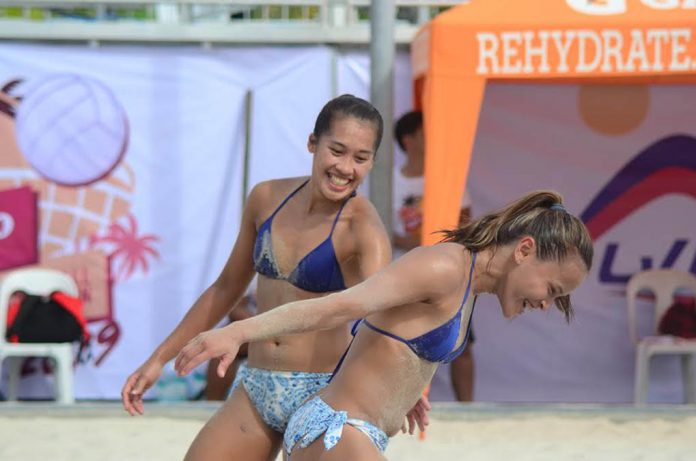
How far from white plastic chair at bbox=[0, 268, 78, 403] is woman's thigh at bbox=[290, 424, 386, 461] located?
427 cm

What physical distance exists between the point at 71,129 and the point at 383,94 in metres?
1.85

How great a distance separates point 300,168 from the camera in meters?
7.29

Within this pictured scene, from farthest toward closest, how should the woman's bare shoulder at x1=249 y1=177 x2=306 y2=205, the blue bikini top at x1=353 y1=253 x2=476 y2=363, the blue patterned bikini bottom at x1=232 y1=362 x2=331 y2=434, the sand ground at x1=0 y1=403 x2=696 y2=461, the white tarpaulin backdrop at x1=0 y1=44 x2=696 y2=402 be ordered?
1. the white tarpaulin backdrop at x1=0 y1=44 x2=696 y2=402
2. the sand ground at x1=0 y1=403 x2=696 y2=461
3. the woman's bare shoulder at x1=249 y1=177 x2=306 y2=205
4. the blue patterned bikini bottom at x1=232 y1=362 x2=331 y2=434
5. the blue bikini top at x1=353 y1=253 x2=476 y2=363

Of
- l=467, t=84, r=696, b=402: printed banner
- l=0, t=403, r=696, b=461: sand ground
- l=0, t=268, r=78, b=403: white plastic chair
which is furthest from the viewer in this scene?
l=467, t=84, r=696, b=402: printed banner

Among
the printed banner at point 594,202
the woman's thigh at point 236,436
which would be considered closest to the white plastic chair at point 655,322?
the printed banner at point 594,202

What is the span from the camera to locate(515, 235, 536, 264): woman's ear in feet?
9.01

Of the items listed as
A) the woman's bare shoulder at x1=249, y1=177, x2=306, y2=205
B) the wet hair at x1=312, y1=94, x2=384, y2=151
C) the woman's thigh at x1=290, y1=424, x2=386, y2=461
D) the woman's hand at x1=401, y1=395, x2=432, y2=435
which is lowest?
the woman's hand at x1=401, y1=395, x2=432, y2=435

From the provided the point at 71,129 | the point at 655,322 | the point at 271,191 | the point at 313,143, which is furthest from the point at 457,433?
the point at 313,143

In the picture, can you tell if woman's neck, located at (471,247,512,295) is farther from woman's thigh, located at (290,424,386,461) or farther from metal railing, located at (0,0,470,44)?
metal railing, located at (0,0,470,44)

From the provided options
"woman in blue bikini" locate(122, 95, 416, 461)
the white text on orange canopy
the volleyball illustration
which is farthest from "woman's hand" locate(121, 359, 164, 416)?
the volleyball illustration

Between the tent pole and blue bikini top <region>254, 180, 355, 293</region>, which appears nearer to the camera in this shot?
blue bikini top <region>254, 180, 355, 293</region>

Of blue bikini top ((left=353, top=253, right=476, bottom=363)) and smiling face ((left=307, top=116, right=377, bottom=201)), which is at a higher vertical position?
smiling face ((left=307, top=116, right=377, bottom=201))

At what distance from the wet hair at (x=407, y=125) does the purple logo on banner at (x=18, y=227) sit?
7.02 ft

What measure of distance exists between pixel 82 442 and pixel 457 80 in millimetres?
2567
